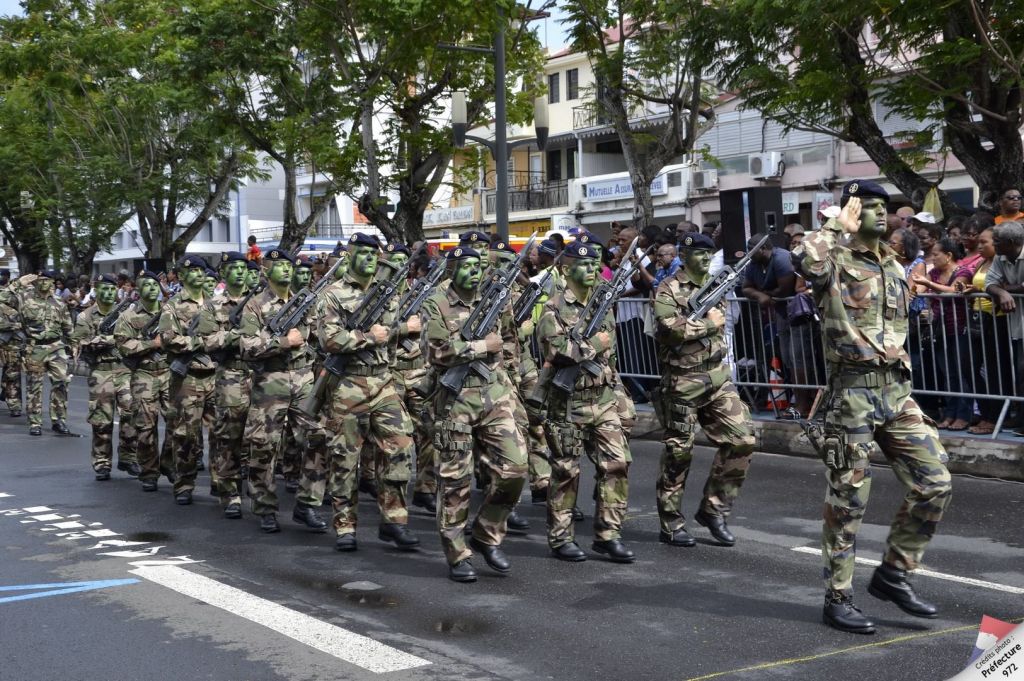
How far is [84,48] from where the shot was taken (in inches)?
1059

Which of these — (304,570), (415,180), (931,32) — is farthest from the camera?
(415,180)

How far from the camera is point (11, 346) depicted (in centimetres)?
1723

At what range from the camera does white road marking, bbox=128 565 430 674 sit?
18.4 feet

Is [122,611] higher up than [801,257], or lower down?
lower down

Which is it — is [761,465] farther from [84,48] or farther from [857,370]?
[84,48]

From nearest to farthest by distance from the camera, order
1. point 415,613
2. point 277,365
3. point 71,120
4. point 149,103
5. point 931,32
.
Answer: point 415,613 → point 277,365 → point 931,32 → point 149,103 → point 71,120

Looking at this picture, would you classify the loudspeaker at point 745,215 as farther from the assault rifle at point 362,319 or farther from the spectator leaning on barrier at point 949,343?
the assault rifle at point 362,319

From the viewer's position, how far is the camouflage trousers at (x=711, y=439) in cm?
792

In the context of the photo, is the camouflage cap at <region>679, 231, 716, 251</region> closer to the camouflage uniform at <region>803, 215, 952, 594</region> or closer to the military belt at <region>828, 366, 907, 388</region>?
the camouflage uniform at <region>803, 215, 952, 594</region>

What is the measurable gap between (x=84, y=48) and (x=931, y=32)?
1960 centimetres

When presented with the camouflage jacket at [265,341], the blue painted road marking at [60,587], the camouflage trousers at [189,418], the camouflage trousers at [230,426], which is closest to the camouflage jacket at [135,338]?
the camouflage trousers at [189,418]

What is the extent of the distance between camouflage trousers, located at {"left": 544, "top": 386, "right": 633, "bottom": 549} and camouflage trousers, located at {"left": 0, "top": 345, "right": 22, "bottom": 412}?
12.0 meters

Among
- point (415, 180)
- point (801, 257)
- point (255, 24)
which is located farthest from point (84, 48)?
point (801, 257)

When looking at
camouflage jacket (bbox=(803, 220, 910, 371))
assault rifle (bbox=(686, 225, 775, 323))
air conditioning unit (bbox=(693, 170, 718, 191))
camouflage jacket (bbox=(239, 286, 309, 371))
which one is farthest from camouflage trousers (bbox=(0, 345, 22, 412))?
air conditioning unit (bbox=(693, 170, 718, 191))
